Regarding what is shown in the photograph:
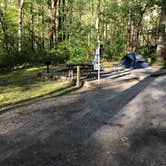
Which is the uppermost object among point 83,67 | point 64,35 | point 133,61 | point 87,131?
point 64,35

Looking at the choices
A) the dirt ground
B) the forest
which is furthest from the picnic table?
the forest

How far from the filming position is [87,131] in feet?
22.7

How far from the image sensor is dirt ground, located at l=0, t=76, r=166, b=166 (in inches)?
211

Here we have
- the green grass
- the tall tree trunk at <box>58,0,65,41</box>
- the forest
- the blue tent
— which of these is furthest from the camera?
the tall tree trunk at <box>58,0,65,41</box>

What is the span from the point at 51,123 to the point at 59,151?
191cm

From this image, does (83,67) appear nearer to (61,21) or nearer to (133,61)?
(133,61)

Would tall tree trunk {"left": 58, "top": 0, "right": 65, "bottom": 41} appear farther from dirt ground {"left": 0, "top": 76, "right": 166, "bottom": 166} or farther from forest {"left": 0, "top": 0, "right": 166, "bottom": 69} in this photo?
dirt ground {"left": 0, "top": 76, "right": 166, "bottom": 166}

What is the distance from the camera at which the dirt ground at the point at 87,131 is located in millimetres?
5367

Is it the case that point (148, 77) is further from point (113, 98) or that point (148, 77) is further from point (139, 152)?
point (139, 152)

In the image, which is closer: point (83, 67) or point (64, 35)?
point (83, 67)

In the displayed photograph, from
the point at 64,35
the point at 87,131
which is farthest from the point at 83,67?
the point at 64,35

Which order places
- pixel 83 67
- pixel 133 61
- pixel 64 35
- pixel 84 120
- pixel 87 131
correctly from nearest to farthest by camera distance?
pixel 87 131 < pixel 84 120 < pixel 83 67 < pixel 133 61 < pixel 64 35

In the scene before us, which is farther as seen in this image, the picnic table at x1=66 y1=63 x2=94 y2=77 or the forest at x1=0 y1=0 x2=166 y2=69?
the forest at x1=0 y1=0 x2=166 y2=69

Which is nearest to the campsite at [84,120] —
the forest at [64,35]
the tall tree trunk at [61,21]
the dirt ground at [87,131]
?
the dirt ground at [87,131]
